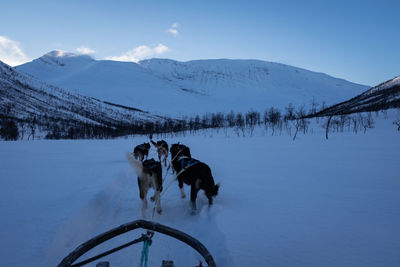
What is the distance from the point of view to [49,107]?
93.0 metres

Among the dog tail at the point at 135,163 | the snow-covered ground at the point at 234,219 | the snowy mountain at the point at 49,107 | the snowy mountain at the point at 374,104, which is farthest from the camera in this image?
the snowy mountain at the point at 49,107

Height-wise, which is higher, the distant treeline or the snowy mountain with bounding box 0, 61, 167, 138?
the snowy mountain with bounding box 0, 61, 167, 138

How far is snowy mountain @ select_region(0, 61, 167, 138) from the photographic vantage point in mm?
76250

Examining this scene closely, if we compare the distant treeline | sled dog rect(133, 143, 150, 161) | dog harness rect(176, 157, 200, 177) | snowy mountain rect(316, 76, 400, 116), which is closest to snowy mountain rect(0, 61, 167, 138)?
the distant treeline

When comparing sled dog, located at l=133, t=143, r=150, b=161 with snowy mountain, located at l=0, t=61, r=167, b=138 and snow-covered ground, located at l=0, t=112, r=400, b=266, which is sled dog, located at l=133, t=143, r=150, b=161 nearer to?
snow-covered ground, located at l=0, t=112, r=400, b=266

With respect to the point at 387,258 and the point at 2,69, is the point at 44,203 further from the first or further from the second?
the point at 2,69

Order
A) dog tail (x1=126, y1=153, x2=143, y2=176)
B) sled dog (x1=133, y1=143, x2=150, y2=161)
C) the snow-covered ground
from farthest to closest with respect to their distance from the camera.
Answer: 1. sled dog (x1=133, y1=143, x2=150, y2=161)
2. dog tail (x1=126, y1=153, x2=143, y2=176)
3. the snow-covered ground

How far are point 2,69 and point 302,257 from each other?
170487mm

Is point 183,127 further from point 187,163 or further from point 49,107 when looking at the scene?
point 187,163

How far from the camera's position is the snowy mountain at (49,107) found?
76.2 meters

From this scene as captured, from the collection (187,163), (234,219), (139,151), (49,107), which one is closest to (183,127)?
(139,151)

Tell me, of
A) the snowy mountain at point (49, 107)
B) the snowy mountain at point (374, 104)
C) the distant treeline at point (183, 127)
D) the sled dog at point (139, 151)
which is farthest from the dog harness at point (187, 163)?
the snowy mountain at point (49, 107)

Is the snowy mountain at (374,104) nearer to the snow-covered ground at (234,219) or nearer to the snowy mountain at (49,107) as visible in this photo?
the snow-covered ground at (234,219)

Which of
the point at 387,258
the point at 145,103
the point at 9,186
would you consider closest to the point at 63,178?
the point at 9,186
